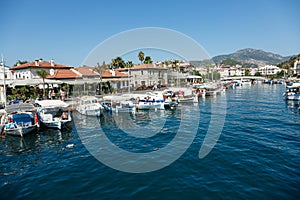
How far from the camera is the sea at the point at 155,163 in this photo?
8766 mm

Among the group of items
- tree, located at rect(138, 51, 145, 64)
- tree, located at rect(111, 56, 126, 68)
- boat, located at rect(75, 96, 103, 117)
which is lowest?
boat, located at rect(75, 96, 103, 117)

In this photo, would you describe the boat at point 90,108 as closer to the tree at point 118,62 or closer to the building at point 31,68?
the building at point 31,68

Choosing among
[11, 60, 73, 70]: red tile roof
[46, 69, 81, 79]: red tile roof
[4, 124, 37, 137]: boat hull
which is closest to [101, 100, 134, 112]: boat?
[4, 124, 37, 137]: boat hull

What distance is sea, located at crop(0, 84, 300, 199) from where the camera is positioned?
8.77m

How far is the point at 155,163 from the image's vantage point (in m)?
11.5

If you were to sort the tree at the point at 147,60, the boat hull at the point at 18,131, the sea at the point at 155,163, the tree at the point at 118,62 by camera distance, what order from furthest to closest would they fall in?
the tree at the point at 147,60, the tree at the point at 118,62, the boat hull at the point at 18,131, the sea at the point at 155,163

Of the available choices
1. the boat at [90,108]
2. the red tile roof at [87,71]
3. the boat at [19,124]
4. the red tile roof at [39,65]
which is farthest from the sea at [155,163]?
the red tile roof at [39,65]

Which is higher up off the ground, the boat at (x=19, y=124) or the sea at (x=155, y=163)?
the boat at (x=19, y=124)

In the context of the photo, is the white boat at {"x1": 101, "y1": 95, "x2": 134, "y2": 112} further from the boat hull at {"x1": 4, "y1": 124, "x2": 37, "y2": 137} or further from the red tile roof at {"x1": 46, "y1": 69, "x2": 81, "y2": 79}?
the red tile roof at {"x1": 46, "y1": 69, "x2": 81, "y2": 79}

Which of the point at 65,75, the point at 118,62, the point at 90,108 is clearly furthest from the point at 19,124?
the point at 118,62

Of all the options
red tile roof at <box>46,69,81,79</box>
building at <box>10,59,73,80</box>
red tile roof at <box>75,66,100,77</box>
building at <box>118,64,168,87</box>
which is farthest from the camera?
building at <box>118,64,168,87</box>

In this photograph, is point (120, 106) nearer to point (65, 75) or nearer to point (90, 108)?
point (90, 108)

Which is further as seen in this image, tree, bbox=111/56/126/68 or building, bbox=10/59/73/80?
tree, bbox=111/56/126/68

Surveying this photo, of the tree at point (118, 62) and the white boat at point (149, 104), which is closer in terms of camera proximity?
the white boat at point (149, 104)
